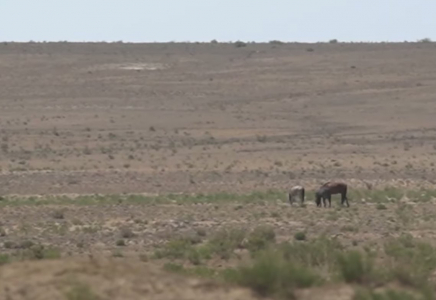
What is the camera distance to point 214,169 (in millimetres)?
51625

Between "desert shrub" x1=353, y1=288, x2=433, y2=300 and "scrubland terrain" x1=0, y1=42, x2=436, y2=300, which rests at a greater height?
"desert shrub" x1=353, y1=288, x2=433, y2=300

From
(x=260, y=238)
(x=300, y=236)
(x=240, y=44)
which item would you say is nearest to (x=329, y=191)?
(x=300, y=236)

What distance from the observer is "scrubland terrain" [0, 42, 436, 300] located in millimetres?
13438

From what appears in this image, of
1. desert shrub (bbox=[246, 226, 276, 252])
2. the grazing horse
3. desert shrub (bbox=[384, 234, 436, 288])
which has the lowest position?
the grazing horse

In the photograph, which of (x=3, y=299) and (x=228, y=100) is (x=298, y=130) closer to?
(x=228, y=100)

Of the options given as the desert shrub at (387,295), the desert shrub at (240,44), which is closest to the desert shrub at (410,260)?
the desert shrub at (387,295)

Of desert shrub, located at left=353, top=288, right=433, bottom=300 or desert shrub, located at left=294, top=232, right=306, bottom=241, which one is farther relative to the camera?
desert shrub, located at left=294, top=232, right=306, bottom=241

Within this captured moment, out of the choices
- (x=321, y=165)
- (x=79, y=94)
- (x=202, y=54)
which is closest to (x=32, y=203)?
(x=321, y=165)

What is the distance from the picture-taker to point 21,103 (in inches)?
3147

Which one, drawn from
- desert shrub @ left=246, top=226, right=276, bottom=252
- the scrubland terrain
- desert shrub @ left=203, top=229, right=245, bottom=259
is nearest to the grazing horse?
the scrubland terrain

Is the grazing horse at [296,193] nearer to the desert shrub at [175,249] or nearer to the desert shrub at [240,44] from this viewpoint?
the desert shrub at [175,249]

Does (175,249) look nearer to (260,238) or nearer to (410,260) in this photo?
(260,238)

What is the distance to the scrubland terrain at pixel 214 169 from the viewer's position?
44.1 ft

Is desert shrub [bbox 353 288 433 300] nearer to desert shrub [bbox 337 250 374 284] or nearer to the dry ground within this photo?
desert shrub [bbox 337 250 374 284]
